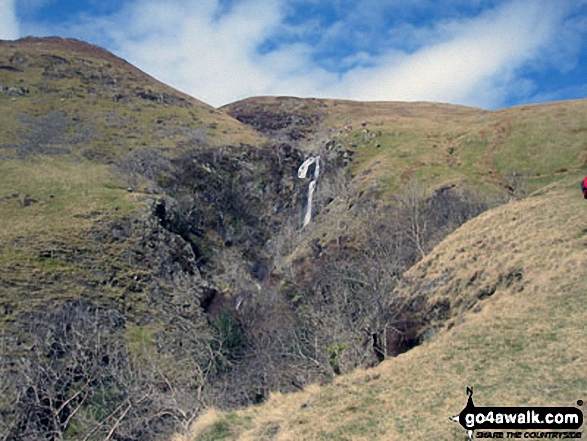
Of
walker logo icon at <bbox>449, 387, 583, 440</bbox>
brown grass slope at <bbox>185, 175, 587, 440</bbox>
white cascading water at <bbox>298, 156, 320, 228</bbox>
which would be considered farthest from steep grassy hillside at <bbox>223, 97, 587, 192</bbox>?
walker logo icon at <bbox>449, 387, 583, 440</bbox>

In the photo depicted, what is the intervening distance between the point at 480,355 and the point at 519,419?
184 inches

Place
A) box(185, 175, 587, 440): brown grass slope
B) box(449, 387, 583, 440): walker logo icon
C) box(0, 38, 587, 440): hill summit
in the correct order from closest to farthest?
box(449, 387, 583, 440): walker logo icon < box(185, 175, 587, 440): brown grass slope < box(0, 38, 587, 440): hill summit

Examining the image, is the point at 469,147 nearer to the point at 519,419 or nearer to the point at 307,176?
the point at 307,176

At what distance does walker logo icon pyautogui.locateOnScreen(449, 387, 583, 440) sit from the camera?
1179 cm

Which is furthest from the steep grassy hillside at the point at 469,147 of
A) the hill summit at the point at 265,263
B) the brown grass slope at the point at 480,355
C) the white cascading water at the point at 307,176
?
the brown grass slope at the point at 480,355

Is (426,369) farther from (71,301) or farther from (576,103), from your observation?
(576,103)

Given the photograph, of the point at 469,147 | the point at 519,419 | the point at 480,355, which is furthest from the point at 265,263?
the point at 519,419

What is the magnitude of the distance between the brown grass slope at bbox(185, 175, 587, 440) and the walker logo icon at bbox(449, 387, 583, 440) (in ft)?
1.42

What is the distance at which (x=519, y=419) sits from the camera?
1262cm

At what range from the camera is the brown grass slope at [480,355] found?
47.4 ft

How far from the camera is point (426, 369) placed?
17.8 metres

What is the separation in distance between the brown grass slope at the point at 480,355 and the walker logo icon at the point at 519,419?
0.43m

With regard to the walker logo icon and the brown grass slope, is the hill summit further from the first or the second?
the walker logo icon

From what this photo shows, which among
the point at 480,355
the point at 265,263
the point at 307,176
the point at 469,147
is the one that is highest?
the point at 469,147
